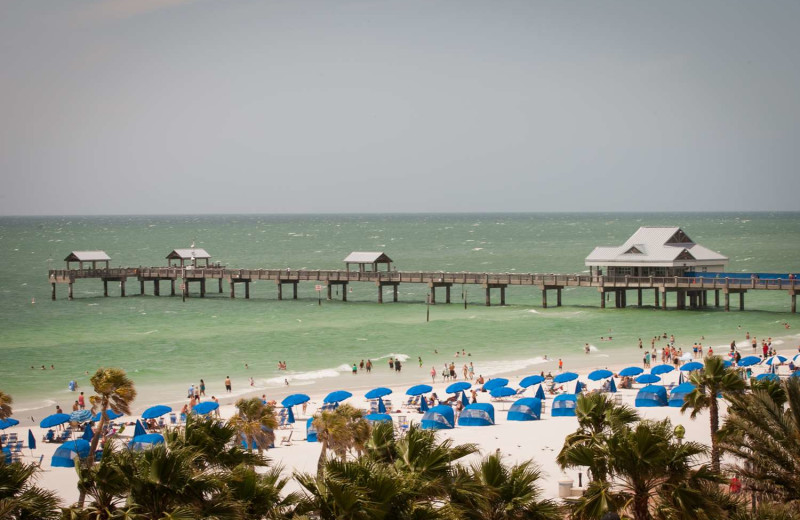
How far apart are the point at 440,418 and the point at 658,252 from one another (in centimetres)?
3876

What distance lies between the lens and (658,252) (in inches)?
2662

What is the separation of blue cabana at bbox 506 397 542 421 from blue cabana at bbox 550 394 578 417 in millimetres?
595

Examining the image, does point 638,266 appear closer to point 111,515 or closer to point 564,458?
point 564,458

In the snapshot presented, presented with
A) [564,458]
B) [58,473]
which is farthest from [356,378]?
[564,458]

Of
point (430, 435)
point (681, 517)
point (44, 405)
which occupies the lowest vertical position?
point (44, 405)

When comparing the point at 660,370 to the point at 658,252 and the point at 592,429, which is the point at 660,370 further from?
the point at 658,252

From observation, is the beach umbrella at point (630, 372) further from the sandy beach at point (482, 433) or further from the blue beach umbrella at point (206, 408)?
the blue beach umbrella at point (206, 408)

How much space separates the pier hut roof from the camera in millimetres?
67062

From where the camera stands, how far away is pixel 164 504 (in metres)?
13.0

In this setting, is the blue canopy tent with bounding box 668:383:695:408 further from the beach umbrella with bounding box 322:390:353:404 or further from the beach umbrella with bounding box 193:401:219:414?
the beach umbrella with bounding box 193:401:219:414

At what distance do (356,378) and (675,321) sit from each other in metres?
26.6

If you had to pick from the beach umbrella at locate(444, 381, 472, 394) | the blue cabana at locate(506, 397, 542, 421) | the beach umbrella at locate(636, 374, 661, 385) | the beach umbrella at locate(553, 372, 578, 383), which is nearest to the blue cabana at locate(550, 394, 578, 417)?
the blue cabana at locate(506, 397, 542, 421)

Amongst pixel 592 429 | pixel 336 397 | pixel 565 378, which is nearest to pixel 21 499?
pixel 592 429

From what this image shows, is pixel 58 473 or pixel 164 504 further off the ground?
pixel 164 504
